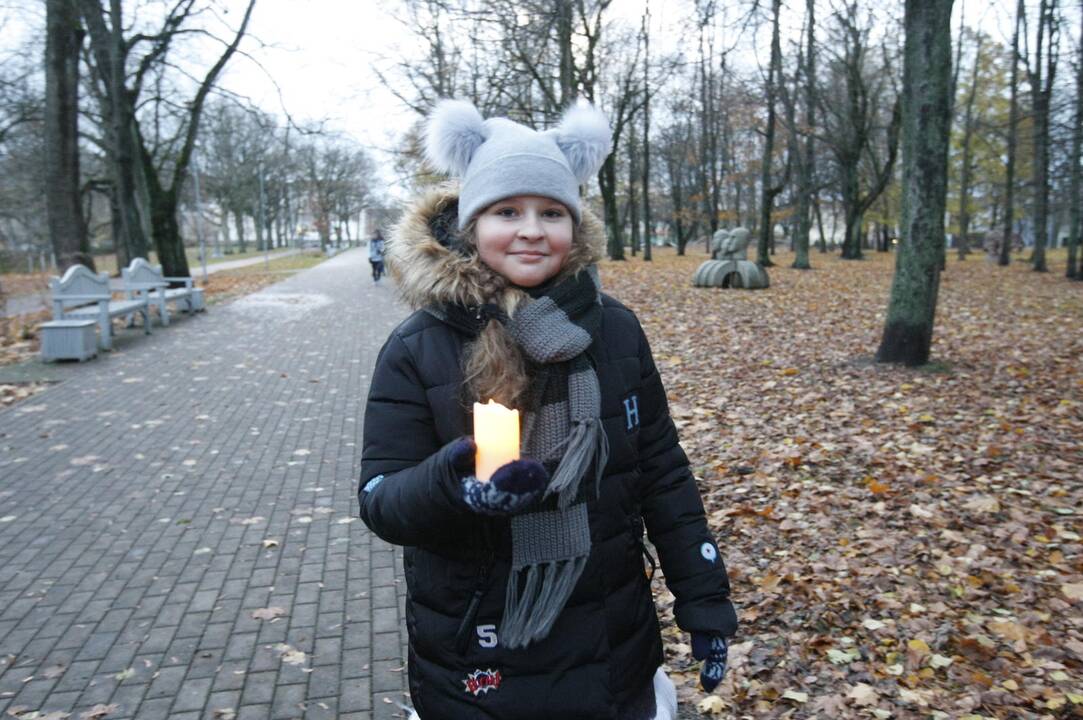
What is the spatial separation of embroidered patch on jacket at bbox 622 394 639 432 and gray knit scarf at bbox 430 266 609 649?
0.12 m

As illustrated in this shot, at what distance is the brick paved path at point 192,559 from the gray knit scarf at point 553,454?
76.2 inches

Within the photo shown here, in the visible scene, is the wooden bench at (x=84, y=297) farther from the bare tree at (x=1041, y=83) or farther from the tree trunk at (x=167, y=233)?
the bare tree at (x=1041, y=83)

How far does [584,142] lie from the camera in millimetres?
2027

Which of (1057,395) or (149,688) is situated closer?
(149,688)

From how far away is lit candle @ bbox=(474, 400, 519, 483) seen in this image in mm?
1425

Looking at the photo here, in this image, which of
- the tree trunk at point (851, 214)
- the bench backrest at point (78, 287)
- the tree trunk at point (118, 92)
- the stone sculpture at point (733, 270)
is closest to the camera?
the bench backrest at point (78, 287)

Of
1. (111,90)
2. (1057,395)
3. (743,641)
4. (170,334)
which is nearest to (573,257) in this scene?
(743,641)

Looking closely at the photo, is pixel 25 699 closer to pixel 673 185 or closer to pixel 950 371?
pixel 950 371

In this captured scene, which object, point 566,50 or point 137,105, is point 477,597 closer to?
point 566,50

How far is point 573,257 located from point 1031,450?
18.5 feet

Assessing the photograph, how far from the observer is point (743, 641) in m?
3.79

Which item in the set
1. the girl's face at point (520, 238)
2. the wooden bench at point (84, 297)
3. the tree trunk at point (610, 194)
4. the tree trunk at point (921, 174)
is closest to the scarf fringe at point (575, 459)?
the girl's face at point (520, 238)

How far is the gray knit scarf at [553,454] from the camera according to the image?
169 cm

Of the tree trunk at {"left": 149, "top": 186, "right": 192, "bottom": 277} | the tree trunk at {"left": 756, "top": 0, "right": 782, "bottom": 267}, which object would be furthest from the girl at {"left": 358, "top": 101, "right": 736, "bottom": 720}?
the tree trunk at {"left": 756, "top": 0, "right": 782, "bottom": 267}
